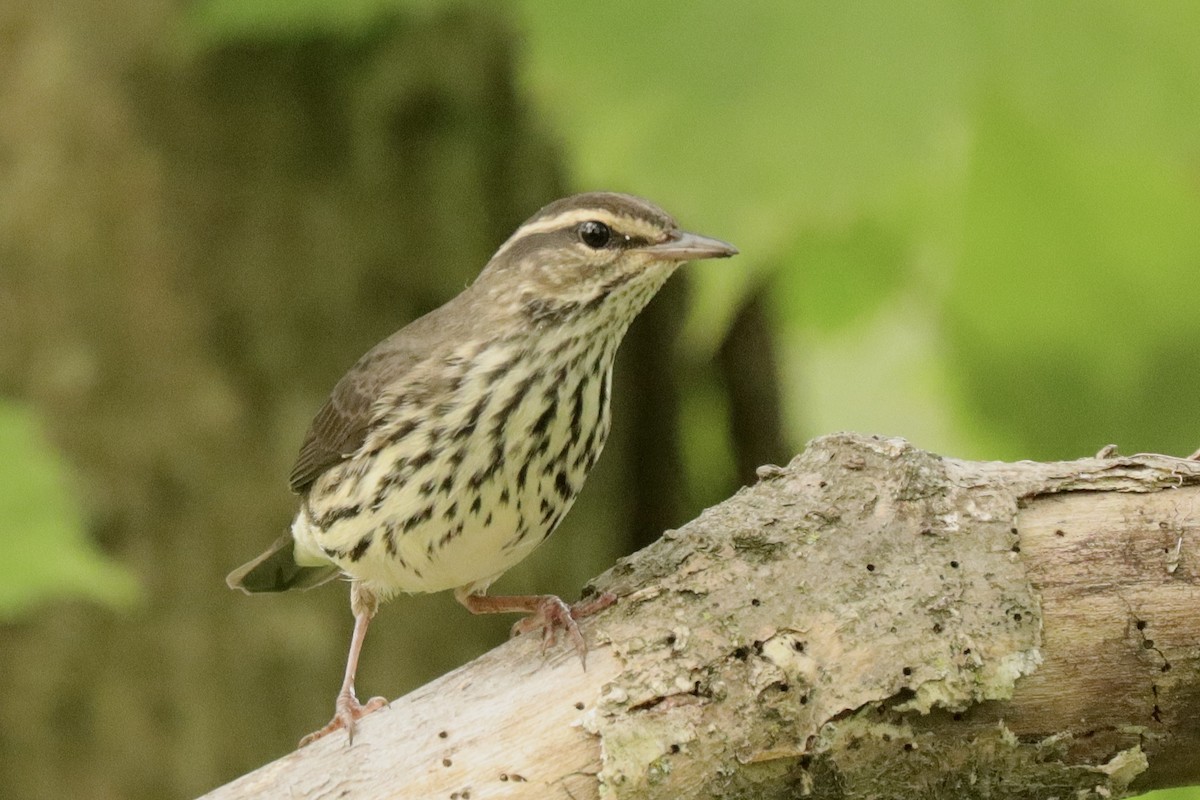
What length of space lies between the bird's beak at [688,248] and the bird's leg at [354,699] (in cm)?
116

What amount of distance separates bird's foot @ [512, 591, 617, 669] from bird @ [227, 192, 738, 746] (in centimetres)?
25

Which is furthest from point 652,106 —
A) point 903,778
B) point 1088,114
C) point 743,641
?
point 903,778

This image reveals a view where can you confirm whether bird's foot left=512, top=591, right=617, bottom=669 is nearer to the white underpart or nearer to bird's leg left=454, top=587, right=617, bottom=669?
bird's leg left=454, top=587, right=617, bottom=669

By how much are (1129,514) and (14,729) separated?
3887 mm

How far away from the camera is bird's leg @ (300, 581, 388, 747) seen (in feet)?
10.7

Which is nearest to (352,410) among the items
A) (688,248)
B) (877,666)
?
(688,248)

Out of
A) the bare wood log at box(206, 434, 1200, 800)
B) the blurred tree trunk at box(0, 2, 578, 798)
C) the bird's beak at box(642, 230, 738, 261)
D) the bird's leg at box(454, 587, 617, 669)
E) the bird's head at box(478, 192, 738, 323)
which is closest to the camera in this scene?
the bare wood log at box(206, 434, 1200, 800)

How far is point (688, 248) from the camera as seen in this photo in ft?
10.7

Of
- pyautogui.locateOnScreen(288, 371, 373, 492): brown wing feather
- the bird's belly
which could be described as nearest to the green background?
pyautogui.locateOnScreen(288, 371, 373, 492): brown wing feather

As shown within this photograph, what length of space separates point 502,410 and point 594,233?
0.46 metres

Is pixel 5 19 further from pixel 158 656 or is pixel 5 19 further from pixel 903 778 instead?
pixel 903 778

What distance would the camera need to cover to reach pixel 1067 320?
12.1 feet

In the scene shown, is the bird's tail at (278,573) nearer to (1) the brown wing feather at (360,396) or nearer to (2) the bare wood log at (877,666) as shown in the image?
(1) the brown wing feather at (360,396)

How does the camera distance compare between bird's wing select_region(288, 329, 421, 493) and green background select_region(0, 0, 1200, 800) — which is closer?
bird's wing select_region(288, 329, 421, 493)
